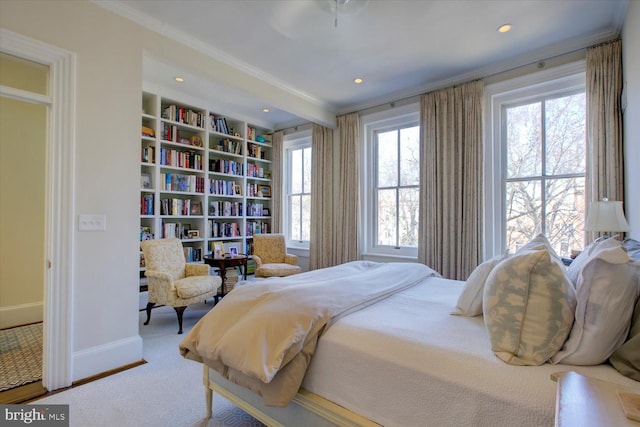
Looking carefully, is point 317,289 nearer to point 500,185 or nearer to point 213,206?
point 500,185

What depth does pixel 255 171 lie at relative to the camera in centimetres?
563

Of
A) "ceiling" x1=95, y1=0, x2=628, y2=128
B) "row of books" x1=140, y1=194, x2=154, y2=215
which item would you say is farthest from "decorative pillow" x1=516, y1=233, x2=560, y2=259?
"row of books" x1=140, y1=194, x2=154, y2=215

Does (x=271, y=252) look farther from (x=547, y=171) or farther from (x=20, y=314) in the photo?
(x=547, y=171)

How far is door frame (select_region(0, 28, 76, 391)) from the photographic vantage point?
2.13 m

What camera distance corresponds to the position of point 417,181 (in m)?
4.23

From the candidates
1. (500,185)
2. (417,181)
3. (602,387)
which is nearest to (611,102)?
(500,185)

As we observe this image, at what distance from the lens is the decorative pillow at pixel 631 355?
0.95 metres

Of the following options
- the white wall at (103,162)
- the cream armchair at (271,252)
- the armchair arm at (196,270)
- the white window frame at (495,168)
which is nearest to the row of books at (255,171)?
the cream armchair at (271,252)

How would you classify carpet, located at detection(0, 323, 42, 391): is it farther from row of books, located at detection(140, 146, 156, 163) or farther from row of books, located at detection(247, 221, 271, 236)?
row of books, located at detection(247, 221, 271, 236)

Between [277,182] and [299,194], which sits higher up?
[277,182]

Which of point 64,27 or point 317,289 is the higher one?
point 64,27

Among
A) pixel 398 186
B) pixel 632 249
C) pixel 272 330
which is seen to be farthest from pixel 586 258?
pixel 398 186

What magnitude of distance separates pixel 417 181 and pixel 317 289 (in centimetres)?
298

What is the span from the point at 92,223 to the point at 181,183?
2294 millimetres
